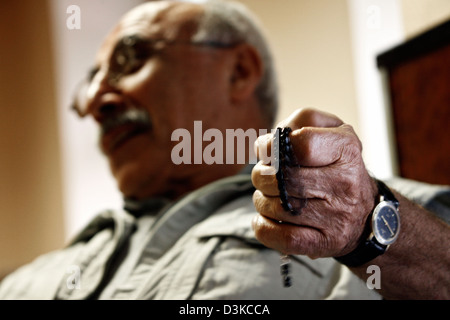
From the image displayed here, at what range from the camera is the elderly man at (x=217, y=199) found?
392 millimetres

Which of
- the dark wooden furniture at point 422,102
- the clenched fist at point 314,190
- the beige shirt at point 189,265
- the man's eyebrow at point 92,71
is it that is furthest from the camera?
the man's eyebrow at point 92,71

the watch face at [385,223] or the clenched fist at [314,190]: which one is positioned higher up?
the clenched fist at [314,190]

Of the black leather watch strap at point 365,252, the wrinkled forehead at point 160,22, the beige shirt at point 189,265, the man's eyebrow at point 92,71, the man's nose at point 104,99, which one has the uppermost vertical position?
the wrinkled forehead at point 160,22

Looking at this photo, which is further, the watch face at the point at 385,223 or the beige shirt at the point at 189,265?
the beige shirt at the point at 189,265

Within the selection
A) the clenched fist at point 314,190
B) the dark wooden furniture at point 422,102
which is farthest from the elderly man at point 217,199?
the dark wooden furniture at point 422,102

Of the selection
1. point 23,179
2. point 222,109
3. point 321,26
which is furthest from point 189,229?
point 23,179

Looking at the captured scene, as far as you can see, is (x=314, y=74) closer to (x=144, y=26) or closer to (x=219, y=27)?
(x=219, y=27)

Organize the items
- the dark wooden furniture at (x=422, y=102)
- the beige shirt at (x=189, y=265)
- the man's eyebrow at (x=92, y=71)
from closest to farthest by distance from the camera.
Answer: the beige shirt at (x=189, y=265)
the dark wooden furniture at (x=422, y=102)
the man's eyebrow at (x=92, y=71)

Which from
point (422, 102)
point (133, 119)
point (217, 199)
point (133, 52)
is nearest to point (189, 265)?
point (217, 199)

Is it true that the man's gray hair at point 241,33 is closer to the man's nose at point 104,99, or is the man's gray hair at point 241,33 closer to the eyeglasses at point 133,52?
the eyeglasses at point 133,52

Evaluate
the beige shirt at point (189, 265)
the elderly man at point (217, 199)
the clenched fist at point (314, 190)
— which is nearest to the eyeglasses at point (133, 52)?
the elderly man at point (217, 199)

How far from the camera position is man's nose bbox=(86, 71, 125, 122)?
962 millimetres

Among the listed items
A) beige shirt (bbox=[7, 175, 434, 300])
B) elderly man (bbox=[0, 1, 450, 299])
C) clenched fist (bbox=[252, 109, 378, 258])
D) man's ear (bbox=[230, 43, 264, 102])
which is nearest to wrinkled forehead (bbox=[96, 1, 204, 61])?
elderly man (bbox=[0, 1, 450, 299])
